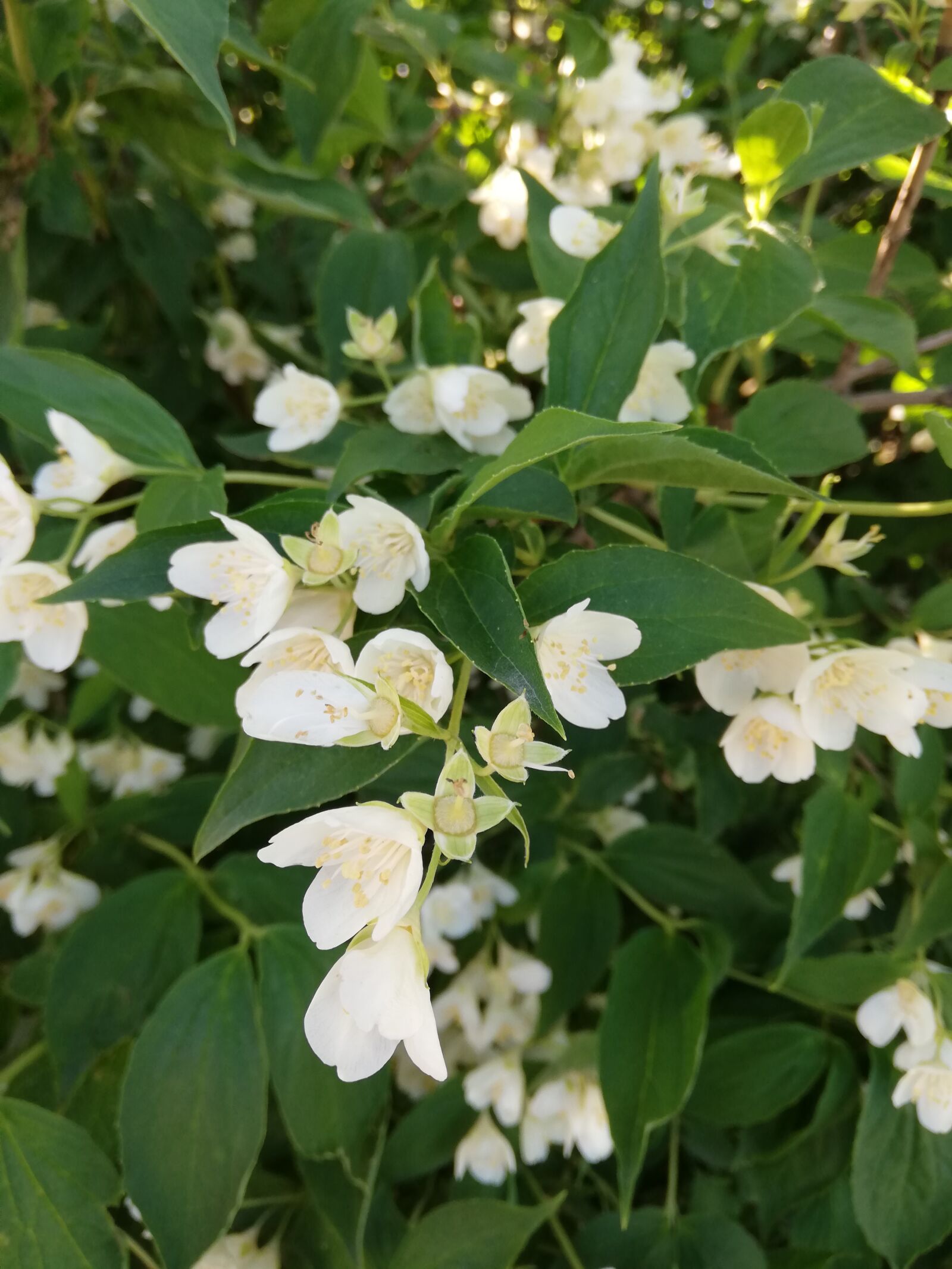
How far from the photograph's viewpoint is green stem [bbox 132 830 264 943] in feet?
3.17

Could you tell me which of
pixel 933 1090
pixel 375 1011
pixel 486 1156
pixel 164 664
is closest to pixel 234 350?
pixel 164 664

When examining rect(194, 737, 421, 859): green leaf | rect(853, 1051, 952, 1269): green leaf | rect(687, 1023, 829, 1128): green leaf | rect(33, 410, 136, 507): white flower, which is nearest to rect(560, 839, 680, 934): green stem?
rect(687, 1023, 829, 1128): green leaf

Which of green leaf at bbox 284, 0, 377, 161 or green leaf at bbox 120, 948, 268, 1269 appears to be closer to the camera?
green leaf at bbox 120, 948, 268, 1269

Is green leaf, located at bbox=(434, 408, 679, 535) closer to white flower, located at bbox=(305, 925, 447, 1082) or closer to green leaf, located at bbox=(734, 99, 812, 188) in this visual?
white flower, located at bbox=(305, 925, 447, 1082)

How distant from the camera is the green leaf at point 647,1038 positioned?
86cm

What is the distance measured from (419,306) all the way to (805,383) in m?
0.41

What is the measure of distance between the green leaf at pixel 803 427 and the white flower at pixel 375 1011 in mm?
606

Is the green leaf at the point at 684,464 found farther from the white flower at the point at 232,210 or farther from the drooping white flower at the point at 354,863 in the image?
the white flower at the point at 232,210

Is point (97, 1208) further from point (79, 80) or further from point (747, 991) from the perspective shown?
point (79, 80)

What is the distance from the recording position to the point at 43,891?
1085 mm

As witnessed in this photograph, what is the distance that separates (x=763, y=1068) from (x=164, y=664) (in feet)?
2.81

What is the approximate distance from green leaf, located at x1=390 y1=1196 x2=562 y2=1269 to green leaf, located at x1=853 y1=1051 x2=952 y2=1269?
324mm

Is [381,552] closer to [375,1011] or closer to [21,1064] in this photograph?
[375,1011]

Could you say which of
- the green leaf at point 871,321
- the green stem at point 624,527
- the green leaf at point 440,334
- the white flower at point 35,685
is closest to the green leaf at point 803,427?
the green leaf at point 871,321
